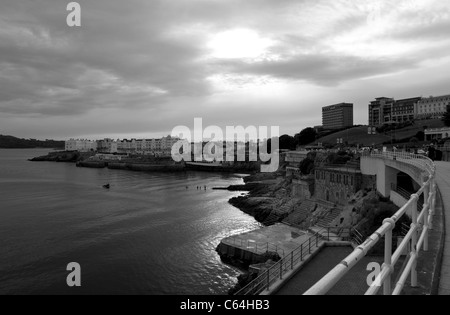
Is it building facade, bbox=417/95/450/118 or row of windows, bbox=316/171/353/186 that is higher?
building facade, bbox=417/95/450/118

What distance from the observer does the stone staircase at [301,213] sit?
34.7m

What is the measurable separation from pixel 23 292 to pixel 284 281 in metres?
15.8

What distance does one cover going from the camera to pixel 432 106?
116 m

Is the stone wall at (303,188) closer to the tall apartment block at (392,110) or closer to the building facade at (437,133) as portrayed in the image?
the building facade at (437,133)

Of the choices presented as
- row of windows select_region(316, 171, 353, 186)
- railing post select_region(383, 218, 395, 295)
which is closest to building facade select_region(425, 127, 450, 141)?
Result: row of windows select_region(316, 171, 353, 186)

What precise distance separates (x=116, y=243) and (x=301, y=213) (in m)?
18.9

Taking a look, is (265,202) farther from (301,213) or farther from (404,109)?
(404,109)

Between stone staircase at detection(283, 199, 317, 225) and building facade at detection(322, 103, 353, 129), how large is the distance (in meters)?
133

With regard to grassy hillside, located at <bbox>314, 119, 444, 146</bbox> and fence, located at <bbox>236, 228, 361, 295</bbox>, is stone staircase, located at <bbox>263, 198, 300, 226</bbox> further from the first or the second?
grassy hillside, located at <bbox>314, 119, 444, 146</bbox>

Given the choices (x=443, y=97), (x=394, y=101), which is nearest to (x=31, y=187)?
(x=443, y=97)

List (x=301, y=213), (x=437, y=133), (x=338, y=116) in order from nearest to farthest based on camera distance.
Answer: (x=301, y=213) → (x=437, y=133) → (x=338, y=116)

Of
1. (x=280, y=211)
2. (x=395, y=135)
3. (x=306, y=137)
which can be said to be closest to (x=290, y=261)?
(x=280, y=211)

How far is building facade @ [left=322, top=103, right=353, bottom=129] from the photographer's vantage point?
165m

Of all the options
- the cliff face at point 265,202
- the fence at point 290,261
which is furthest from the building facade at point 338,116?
the fence at point 290,261
